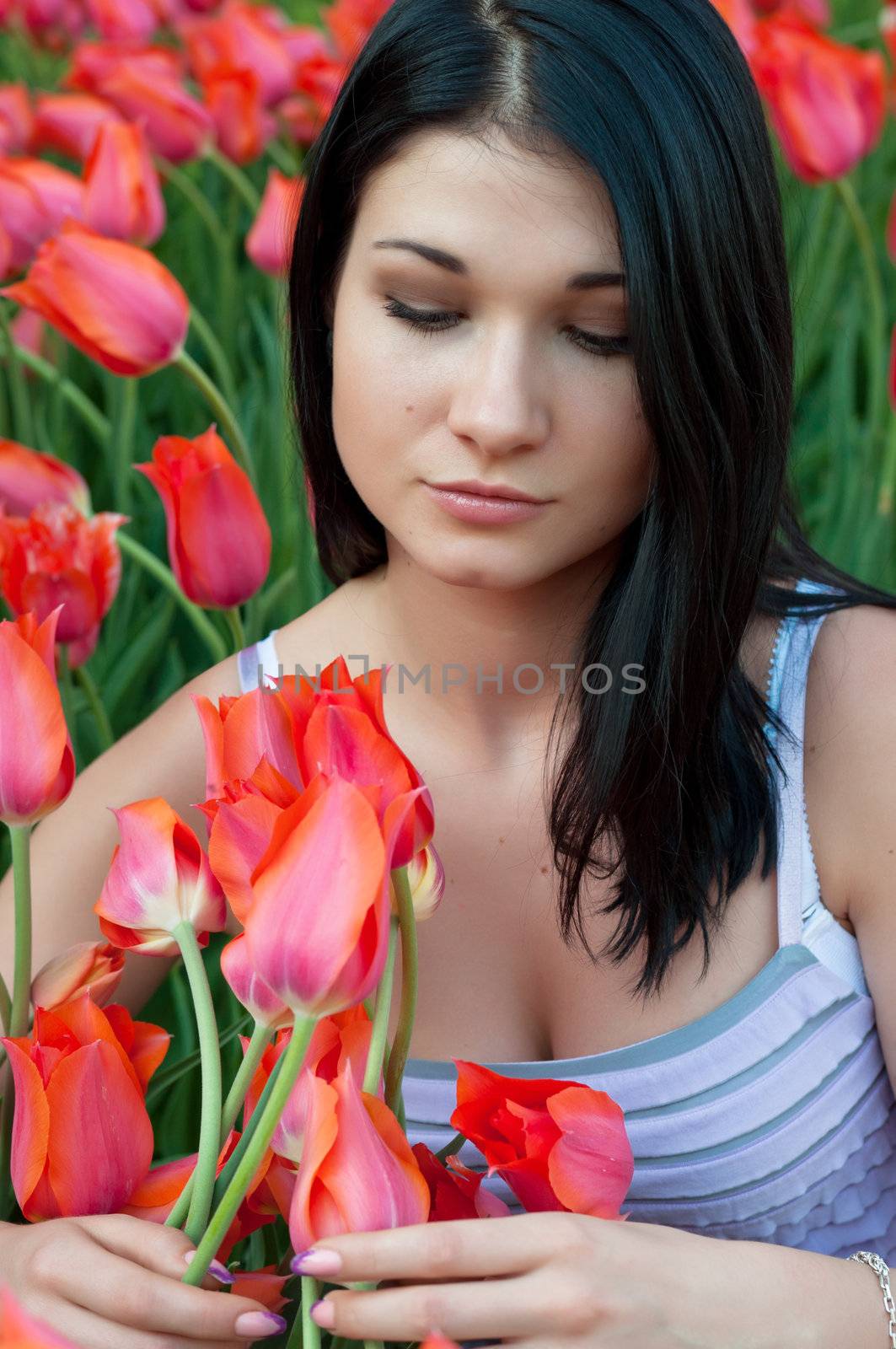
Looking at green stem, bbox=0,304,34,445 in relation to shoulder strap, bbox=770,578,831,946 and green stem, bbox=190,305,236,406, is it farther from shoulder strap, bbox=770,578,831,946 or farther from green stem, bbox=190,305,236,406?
shoulder strap, bbox=770,578,831,946

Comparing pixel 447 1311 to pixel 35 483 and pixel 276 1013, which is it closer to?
pixel 276 1013

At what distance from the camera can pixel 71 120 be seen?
1.59 m

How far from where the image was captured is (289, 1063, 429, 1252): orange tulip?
436 millimetres

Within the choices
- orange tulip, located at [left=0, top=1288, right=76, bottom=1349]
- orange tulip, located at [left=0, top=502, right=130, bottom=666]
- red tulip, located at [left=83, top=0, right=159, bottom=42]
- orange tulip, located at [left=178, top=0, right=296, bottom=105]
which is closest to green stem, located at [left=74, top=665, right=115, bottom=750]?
orange tulip, located at [left=0, top=502, right=130, bottom=666]

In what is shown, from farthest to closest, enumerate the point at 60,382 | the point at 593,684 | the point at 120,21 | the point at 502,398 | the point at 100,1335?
the point at 120,21
the point at 60,382
the point at 593,684
the point at 502,398
the point at 100,1335

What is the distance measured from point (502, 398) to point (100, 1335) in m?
0.42

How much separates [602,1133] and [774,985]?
435 millimetres

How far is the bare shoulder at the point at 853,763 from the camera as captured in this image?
90 cm

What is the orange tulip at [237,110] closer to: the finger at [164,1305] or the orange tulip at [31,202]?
the orange tulip at [31,202]

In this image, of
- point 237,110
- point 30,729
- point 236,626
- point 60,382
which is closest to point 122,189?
point 60,382

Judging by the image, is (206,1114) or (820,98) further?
(820,98)

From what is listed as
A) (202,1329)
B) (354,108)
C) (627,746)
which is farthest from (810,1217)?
(354,108)

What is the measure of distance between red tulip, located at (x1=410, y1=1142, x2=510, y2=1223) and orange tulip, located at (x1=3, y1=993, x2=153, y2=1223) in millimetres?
99

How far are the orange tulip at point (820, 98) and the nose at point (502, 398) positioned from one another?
2.99 ft
